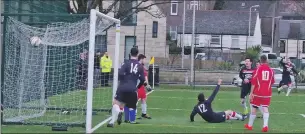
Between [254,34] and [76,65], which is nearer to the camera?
[76,65]

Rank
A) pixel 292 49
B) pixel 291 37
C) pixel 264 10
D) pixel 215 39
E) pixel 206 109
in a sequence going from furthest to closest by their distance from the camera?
1. pixel 264 10
2. pixel 215 39
3. pixel 291 37
4. pixel 292 49
5. pixel 206 109

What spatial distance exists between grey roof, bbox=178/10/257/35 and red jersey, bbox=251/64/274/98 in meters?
52.3

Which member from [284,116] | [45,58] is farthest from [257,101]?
[45,58]

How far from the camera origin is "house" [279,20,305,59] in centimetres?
5544

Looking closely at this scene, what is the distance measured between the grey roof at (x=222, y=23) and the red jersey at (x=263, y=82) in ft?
172

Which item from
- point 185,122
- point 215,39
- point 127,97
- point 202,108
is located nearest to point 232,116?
point 202,108

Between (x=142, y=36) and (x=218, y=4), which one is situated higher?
(x=218, y=4)

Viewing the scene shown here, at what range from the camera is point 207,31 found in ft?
225

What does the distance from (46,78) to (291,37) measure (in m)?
47.8

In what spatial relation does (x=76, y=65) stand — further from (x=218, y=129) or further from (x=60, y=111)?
(x=218, y=129)

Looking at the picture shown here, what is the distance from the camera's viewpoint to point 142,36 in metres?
39.7

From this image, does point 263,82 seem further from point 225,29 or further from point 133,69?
point 225,29

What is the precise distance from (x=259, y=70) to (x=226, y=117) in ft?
7.53

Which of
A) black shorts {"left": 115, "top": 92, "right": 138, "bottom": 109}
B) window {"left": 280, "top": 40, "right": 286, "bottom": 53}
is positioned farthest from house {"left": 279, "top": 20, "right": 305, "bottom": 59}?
black shorts {"left": 115, "top": 92, "right": 138, "bottom": 109}
